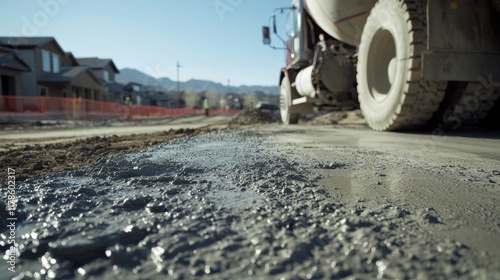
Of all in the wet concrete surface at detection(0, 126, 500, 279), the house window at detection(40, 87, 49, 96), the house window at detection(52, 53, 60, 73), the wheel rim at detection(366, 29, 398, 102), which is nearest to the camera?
the wet concrete surface at detection(0, 126, 500, 279)

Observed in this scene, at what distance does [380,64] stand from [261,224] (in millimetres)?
4096

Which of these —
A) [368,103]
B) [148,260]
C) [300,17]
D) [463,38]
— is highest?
[300,17]

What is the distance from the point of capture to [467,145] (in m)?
2.82

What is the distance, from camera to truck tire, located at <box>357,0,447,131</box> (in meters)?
3.41

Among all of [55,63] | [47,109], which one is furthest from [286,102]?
[55,63]

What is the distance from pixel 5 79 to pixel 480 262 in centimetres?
3003

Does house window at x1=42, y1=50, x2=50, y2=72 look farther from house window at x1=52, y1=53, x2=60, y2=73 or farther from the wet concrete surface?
the wet concrete surface

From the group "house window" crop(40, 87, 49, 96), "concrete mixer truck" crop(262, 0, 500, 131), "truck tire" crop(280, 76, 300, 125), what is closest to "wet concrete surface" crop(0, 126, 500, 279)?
"concrete mixer truck" crop(262, 0, 500, 131)

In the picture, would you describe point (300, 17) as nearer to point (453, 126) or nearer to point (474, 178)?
point (453, 126)

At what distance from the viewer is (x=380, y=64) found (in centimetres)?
448

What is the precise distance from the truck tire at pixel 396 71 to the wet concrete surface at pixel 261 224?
79.1 inches

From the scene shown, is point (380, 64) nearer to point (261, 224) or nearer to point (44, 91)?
point (261, 224)

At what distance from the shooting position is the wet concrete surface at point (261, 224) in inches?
29.6

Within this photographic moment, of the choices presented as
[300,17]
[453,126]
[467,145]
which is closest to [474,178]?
[467,145]
